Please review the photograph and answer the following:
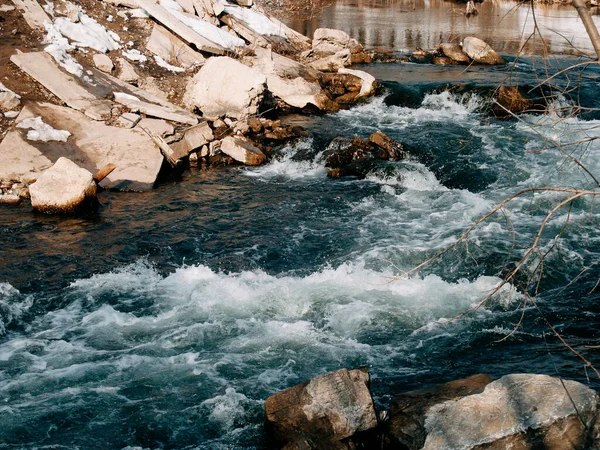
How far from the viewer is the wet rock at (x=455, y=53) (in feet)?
64.1

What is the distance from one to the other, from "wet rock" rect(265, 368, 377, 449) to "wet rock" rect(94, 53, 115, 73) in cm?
1069

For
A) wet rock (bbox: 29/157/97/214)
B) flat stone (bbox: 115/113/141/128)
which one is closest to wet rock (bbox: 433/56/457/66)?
flat stone (bbox: 115/113/141/128)

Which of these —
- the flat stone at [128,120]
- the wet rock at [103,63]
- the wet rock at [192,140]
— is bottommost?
the wet rock at [192,140]

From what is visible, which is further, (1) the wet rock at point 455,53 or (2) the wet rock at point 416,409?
(1) the wet rock at point 455,53

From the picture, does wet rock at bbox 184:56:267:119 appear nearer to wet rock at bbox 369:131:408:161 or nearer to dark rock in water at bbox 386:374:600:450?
wet rock at bbox 369:131:408:161

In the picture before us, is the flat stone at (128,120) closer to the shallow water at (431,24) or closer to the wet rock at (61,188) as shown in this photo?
the wet rock at (61,188)

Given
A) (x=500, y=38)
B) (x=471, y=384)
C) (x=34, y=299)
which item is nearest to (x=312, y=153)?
(x=34, y=299)

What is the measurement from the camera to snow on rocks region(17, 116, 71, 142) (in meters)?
11.2

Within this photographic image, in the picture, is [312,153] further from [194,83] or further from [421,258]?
[421,258]

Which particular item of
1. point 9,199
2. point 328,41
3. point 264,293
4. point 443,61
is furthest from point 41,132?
point 443,61

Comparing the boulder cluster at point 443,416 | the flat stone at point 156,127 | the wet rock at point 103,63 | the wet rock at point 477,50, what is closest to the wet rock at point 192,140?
the flat stone at point 156,127

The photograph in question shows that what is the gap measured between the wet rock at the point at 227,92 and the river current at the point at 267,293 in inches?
75.7

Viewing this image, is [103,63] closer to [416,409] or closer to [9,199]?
[9,199]

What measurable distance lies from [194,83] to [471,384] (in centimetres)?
1035
